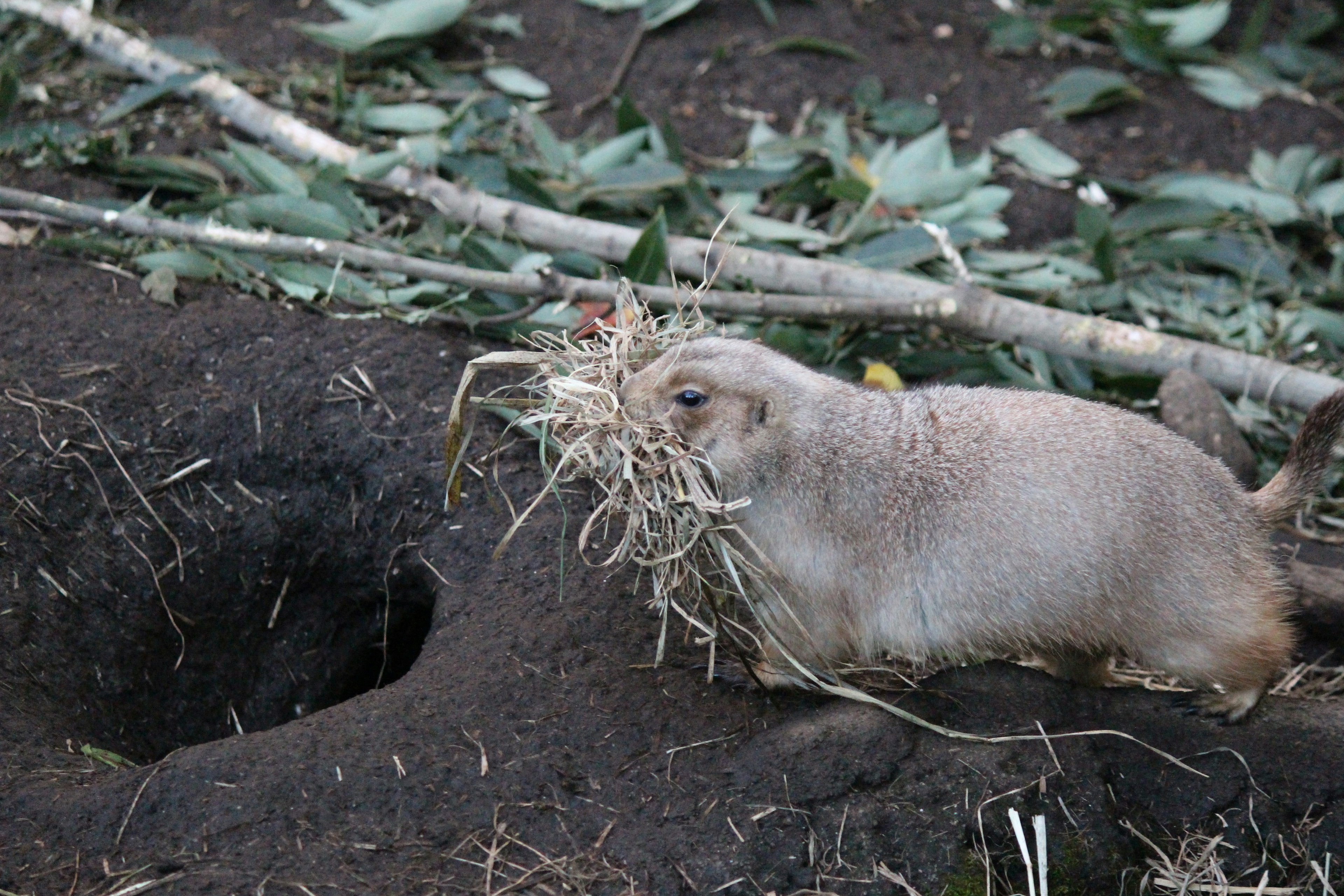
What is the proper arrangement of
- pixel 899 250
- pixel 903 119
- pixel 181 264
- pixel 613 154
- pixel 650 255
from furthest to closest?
pixel 903 119
pixel 613 154
pixel 899 250
pixel 650 255
pixel 181 264

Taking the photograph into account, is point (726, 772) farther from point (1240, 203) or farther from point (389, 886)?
point (1240, 203)

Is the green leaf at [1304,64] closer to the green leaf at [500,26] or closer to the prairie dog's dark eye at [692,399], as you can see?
the green leaf at [500,26]

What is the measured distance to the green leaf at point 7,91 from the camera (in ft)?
21.4

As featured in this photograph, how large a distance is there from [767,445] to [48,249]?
3785mm

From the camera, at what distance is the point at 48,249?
5.76 m

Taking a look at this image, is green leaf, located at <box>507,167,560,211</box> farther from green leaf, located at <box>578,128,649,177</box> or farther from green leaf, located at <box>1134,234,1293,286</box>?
green leaf, located at <box>1134,234,1293,286</box>

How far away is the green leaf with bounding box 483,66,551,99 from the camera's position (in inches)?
306

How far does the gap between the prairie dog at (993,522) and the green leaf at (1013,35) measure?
206 inches

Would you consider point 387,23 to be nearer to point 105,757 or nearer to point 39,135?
point 39,135

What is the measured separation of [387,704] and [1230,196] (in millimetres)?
6092

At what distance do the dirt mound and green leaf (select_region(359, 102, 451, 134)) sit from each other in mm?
1903

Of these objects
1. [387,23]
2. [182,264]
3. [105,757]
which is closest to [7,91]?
[182,264]

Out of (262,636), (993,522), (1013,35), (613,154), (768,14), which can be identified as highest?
(993,522)

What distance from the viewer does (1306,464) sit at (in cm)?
420
